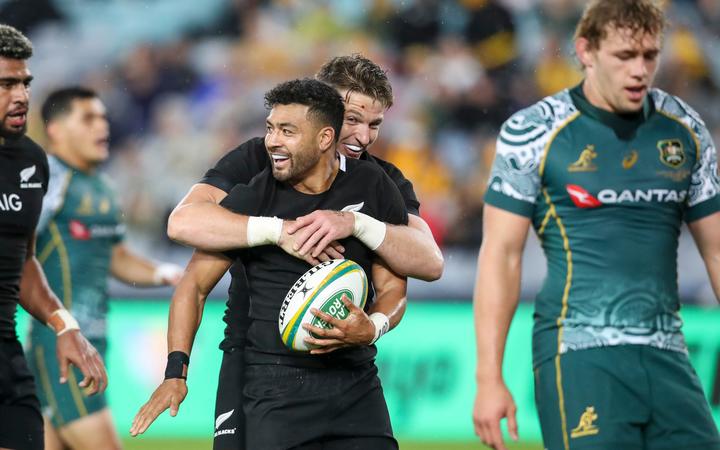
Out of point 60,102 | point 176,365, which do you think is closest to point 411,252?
point 176,365

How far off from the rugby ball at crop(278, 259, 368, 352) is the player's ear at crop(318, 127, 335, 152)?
1.57ft

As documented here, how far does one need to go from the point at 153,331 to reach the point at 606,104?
23.4ft

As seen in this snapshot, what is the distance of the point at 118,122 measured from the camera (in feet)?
41.1

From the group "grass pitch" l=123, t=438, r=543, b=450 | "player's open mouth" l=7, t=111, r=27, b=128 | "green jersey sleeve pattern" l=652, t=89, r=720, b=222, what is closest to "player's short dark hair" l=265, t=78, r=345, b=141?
"green jersey sleeve pattern" l=652, t=89, r=720, b=222

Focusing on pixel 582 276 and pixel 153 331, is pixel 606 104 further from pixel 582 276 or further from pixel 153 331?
pixel 153 331

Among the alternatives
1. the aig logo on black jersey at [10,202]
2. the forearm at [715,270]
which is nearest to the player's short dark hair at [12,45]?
the aig logo on black jersey at [10,202]

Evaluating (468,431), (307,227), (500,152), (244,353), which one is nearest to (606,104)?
(500,152)

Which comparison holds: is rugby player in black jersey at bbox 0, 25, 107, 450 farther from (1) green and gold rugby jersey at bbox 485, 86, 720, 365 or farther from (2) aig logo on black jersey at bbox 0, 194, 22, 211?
(1) green and gold rugby jersey at bbox 485, 86, 720, 365

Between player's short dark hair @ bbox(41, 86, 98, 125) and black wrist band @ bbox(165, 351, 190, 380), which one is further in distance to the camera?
player's short dark hair @ bbox(41, 86, 98, 125)

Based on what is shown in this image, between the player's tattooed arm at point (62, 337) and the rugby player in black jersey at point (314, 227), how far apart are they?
100cm

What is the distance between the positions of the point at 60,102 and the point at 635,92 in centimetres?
503

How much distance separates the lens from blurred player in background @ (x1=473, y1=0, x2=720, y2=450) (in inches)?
161

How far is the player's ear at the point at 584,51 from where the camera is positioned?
4.33m

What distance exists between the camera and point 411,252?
4.58 m
